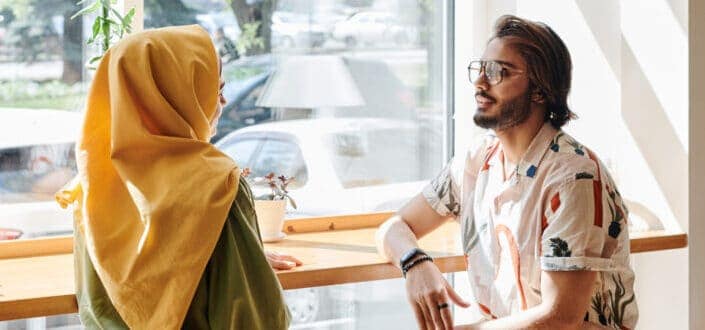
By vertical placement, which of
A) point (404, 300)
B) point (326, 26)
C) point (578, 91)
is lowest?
point (404, 300)

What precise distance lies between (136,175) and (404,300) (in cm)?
158

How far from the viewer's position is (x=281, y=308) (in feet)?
6.48

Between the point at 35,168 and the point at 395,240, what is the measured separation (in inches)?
38.0

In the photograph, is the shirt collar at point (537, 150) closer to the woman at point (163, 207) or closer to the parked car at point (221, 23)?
the woman at point (163, 207)

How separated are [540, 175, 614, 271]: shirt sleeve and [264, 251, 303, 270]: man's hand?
1.82 feet

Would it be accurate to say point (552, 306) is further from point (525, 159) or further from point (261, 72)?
point (261, 72)

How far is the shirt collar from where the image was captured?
2328mm

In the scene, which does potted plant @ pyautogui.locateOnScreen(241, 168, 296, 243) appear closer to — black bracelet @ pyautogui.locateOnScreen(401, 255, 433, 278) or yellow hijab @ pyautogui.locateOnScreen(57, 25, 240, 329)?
black bracelet @ pyautogui.locateOnScreen(401, 255, 433, 278)

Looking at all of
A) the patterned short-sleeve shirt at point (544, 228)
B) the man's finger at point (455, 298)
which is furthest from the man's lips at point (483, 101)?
the man's finger at point (455, 298)

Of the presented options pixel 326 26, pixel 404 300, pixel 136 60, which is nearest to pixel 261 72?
pixel 326 26

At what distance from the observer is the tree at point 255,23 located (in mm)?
2951

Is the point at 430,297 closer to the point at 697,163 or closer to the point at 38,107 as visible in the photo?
the point at 697,163

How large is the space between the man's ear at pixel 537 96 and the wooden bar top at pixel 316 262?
17.0 inches

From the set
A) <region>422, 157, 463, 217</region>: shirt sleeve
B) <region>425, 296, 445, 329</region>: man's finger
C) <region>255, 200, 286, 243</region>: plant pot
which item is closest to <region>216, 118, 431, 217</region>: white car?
<region>255, 200, 286, 243</region>: plant pot
